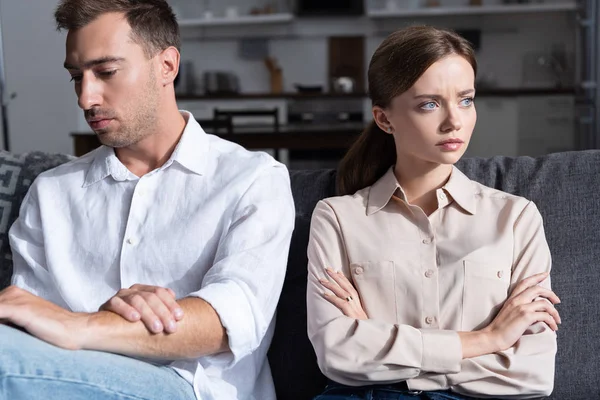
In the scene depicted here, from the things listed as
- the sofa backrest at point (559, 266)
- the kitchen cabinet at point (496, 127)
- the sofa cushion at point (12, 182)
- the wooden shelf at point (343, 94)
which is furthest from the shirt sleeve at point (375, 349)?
the kitchen cabinet at point (496, 127)

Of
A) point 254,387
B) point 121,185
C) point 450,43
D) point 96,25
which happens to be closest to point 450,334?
point 254,387

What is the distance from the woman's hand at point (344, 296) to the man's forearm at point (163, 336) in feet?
0.76

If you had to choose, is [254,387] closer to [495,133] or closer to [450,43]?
[450,43]

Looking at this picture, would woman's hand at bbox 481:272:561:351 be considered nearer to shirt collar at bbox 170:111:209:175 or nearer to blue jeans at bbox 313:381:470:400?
blue jeans at bbox 313:381:470:400

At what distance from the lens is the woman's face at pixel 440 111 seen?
1580mm

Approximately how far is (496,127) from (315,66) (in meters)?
1.90

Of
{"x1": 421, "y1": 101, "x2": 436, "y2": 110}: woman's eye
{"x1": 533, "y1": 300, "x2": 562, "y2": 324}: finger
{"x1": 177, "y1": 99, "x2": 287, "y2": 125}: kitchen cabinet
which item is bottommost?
{"x1": 533, "y1": 300, "x2": 562, "y2": 324}: finger

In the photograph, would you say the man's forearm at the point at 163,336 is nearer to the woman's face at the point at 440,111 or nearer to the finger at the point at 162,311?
the finger at the point at 162,311

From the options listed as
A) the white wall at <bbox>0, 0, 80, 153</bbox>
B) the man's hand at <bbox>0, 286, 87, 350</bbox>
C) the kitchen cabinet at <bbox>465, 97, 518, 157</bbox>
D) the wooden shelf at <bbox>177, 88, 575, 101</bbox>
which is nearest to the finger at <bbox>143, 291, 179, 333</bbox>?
the man's hand at <bbox>0, 286, 87, 350</bbox>

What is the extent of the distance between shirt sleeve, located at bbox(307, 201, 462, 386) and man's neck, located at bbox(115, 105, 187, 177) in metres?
0.49

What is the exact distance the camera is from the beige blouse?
1468mm

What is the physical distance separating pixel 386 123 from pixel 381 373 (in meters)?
0.54

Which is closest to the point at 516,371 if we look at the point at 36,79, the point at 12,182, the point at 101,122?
the point at 101,122

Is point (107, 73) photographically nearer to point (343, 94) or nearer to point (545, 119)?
point (343, 94)
